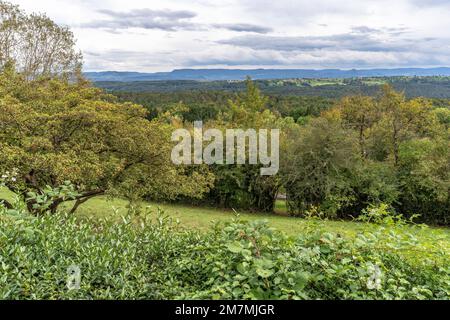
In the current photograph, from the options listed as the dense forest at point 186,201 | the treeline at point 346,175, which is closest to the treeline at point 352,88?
the treeline at point 346,175

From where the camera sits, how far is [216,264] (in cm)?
285

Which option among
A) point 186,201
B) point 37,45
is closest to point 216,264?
point 186,201

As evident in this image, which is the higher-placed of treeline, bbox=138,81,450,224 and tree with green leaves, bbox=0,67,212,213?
tree with green leaves, bbox=0,67,212,213

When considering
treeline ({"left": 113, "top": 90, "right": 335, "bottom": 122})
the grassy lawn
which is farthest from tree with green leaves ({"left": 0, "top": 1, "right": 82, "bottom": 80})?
treeline ({"left": 113, "top": 90, "right": 335, "bottom": 122})

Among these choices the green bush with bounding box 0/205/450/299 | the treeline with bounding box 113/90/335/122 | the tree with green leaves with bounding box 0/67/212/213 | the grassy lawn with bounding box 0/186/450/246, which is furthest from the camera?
the treeline with bounding box 113/90/335/122

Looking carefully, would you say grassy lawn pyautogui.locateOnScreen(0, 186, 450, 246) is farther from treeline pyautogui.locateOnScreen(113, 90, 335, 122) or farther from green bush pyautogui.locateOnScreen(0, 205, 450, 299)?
treeline pyautogui.locateOnScreen(113, 90, 335, 122)

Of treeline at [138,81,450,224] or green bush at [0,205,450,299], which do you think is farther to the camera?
treeline at [138,81,450,224]

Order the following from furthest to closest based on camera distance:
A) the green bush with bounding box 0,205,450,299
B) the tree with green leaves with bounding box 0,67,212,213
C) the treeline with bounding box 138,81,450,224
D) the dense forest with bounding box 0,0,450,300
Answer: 1. the treeline with bounding box 138,81,450,224
2. the tree with green leaves with bounding box 0,67,212,213
3. the dense forest with bounding box 0,0,450,300
4. the green bush with bounding box 0,205,450,299

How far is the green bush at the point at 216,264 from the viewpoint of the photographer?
103 inches

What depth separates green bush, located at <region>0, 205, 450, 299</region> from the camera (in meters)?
2.61

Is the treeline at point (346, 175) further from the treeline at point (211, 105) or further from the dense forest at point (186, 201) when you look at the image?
the treeline at point (211, 105)

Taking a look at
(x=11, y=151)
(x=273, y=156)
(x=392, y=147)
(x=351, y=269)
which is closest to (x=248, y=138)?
(x=273, y=156)
